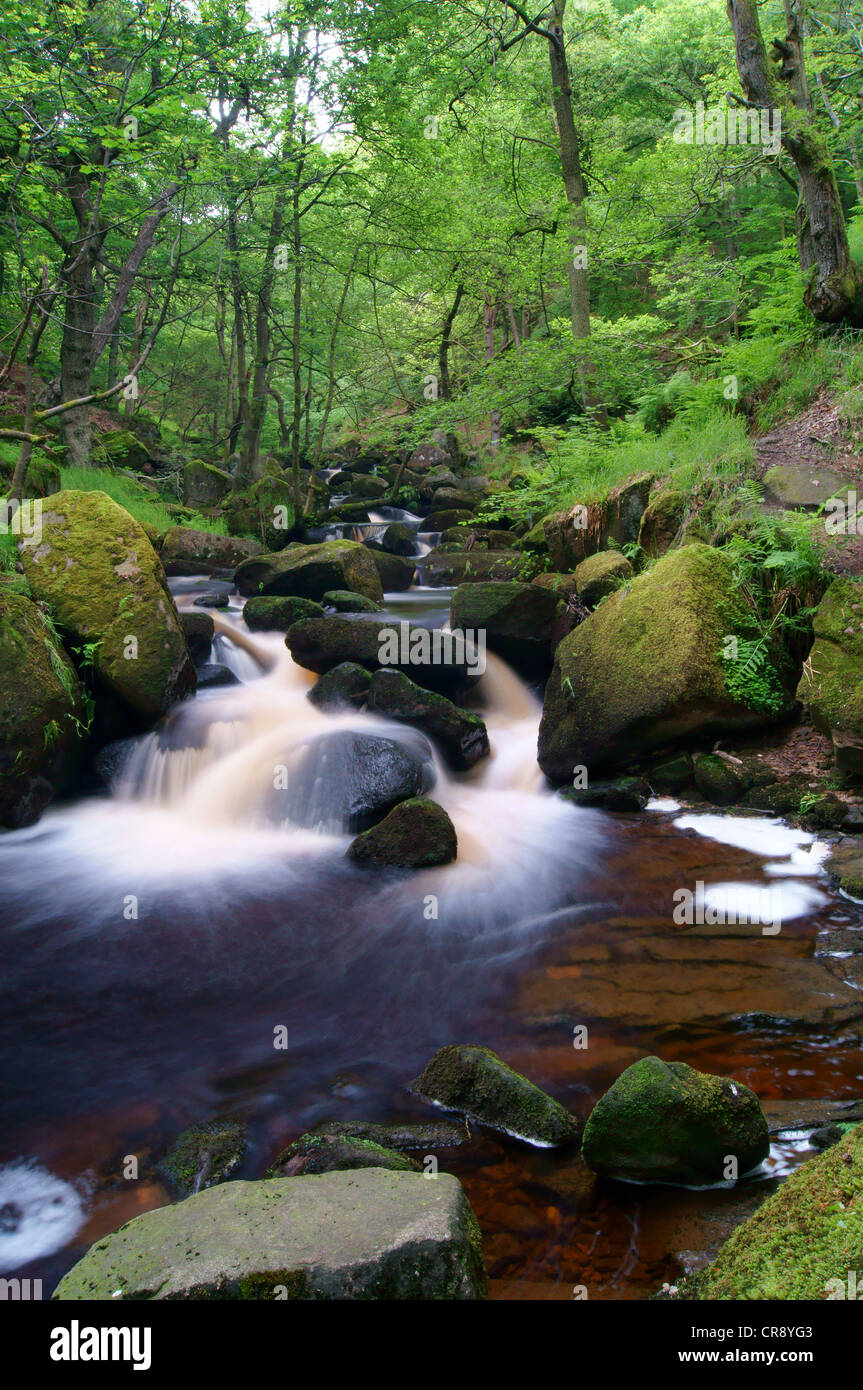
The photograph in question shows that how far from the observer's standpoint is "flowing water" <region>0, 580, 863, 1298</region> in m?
3.10

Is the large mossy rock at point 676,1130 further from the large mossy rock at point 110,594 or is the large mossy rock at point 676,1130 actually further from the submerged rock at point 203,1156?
the large mossy rock at point 110,594

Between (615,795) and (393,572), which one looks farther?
(393,572)

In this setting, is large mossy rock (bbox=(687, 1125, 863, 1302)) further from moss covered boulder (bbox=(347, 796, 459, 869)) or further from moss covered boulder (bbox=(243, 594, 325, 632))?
moss covered boulder (bbox=(243, 594, 325, 632))

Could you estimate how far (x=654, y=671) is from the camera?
7.38 m

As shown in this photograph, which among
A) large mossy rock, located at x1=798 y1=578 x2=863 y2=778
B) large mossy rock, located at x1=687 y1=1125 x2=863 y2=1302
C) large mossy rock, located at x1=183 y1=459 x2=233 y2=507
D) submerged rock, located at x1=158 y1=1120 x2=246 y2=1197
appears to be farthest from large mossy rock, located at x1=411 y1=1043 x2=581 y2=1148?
large mossy rock, located at x1=183 y1=459 x2=233 y2=507

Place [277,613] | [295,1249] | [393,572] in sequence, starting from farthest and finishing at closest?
1. [393,572]
2. [277,613]
3. [295,1249]

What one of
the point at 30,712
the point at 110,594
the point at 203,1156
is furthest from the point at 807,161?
the point at 203,1156

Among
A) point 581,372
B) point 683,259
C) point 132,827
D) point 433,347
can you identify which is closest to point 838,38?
point 683,259

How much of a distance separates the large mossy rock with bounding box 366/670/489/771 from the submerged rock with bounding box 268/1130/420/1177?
18.0 feet

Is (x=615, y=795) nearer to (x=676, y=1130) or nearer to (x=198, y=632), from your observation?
(x=676, y=1130)

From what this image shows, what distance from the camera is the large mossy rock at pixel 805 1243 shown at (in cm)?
159

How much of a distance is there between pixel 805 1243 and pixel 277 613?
10.1m

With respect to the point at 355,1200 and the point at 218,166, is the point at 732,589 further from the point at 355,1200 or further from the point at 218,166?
the point at 218,166

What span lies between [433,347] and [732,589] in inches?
663
